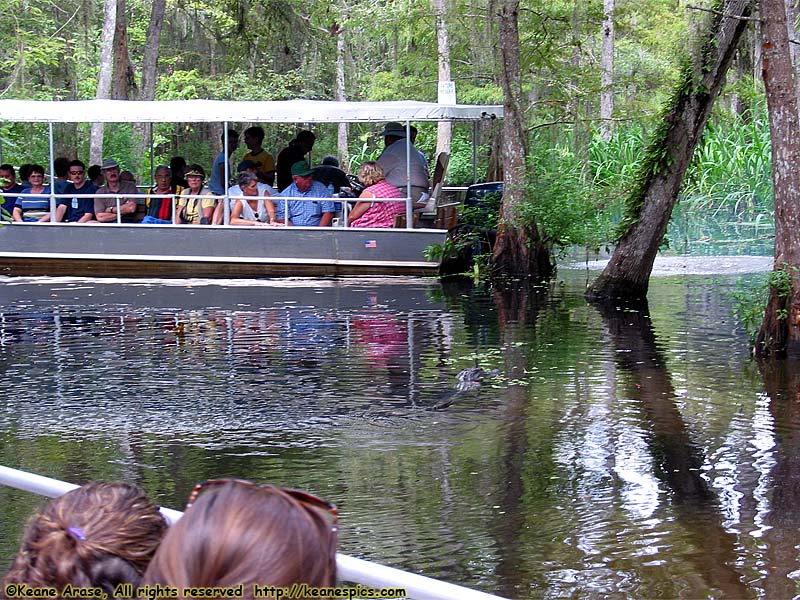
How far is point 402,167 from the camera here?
679 inches

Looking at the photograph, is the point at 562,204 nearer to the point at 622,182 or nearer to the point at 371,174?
the point at 371,174

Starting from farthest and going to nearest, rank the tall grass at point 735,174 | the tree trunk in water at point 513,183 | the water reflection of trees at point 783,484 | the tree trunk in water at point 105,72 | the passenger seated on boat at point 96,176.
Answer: the tall grass at point 735,174 < the tree trunk in water at point 105,72 < the passenger seated on boat at point 96,176 < the tree trunk in water at point 513,183 < the water reflection of trees at point 783,484

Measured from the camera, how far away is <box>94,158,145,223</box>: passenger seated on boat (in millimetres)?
18297

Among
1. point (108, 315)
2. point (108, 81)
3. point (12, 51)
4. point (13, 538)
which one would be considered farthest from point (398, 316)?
point (12, 51)

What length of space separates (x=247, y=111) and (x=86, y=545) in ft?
51.7

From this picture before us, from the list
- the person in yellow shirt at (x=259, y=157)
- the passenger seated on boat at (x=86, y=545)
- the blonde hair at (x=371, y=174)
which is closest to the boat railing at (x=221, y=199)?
the blonde hair at (x=371, y=174)

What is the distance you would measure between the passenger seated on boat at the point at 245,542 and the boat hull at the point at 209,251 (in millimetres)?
15263

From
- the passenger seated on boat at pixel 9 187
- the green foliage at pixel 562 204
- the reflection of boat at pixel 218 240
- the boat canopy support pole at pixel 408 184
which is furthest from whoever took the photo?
the passenger seated on boat at pixel 9 187

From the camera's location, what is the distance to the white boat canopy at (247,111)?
1694cm

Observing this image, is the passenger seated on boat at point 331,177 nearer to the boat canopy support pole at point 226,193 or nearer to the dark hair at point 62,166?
the boat canopy support pole at point 226,193

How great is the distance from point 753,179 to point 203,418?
19677 millimetres

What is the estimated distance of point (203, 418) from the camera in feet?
27.8

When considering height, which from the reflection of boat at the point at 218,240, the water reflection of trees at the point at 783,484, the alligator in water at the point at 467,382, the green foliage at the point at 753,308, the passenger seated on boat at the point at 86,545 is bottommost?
the water reflection of trees at the point at 783,484

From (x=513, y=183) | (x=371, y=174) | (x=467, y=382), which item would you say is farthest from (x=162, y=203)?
(x=467, y=382)
